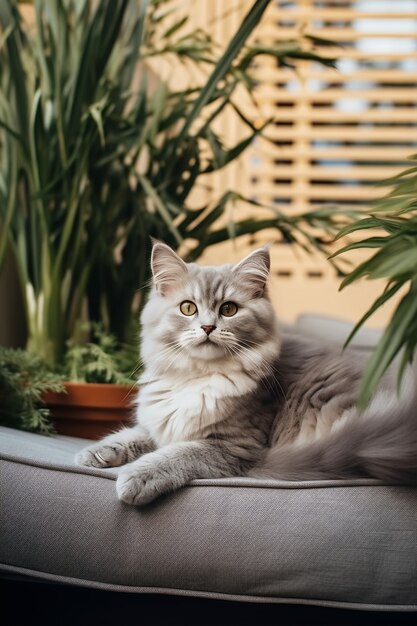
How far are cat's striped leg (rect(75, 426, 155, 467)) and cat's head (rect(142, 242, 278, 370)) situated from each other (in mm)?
159

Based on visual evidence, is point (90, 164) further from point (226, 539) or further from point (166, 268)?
point (226, 539)

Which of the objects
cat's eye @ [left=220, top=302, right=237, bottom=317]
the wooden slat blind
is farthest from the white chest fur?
the wooden slat blind

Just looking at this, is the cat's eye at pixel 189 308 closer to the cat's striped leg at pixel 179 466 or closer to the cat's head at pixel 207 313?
the cat's head at pixel 207 313

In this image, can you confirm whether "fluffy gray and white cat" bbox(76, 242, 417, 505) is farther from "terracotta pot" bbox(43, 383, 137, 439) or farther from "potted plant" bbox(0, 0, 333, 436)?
"potted plant" bbox(0, 0, 333, 436)

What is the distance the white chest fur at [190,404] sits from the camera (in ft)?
4.24

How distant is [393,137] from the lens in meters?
3.81

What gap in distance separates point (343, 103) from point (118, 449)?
10.3 ft

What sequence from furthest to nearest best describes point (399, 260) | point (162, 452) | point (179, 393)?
point (179, 393) < point (162, 452) < point (399, 260)

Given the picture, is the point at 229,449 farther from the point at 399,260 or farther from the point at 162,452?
the point at 399,260

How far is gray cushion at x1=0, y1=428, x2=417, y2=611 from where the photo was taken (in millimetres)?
1034

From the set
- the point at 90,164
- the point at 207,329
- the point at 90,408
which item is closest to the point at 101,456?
the point at 207,329

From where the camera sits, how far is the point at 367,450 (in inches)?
43.6

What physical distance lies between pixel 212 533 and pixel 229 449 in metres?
0.20

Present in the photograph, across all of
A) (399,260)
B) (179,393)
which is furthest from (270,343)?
(399,260)
